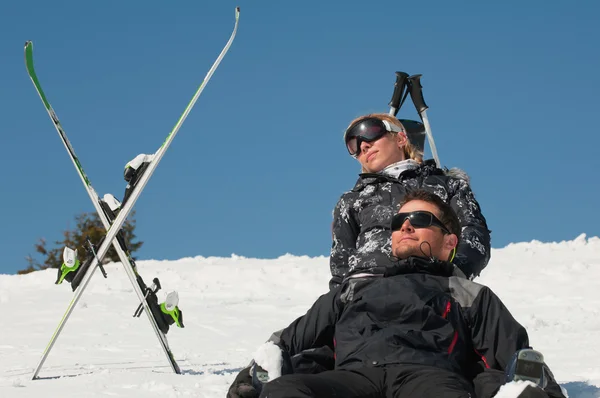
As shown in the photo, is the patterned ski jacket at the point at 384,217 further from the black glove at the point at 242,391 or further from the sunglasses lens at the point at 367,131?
the black glove at the point at 242,391

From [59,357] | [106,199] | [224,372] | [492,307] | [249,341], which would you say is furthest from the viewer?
[249,341]

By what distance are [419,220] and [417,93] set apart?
331cm

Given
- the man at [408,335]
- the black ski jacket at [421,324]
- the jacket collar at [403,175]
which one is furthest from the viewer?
the jacket collar at [403,175]

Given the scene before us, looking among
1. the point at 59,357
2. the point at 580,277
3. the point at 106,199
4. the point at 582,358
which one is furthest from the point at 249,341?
the point at 580,277

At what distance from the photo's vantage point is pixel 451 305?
323cm

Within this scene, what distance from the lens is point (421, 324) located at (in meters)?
3.16

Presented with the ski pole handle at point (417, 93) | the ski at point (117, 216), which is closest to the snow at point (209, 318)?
the ski at point (117, 216)

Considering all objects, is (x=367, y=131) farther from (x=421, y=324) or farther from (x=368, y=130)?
(x=421, y=324)

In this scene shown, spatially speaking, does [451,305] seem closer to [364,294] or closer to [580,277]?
[364,294]

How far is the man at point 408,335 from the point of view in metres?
2.92

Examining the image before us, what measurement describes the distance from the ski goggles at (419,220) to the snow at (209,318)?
166 centimetres

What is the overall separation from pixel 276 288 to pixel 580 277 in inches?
201

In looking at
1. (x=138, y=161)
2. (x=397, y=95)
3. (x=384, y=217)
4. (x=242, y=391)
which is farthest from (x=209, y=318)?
(x=242, y=391)

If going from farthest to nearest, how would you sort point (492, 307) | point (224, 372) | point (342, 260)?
1. point (224, 372)
2. point (342, 260)
3. point (492, 307)
